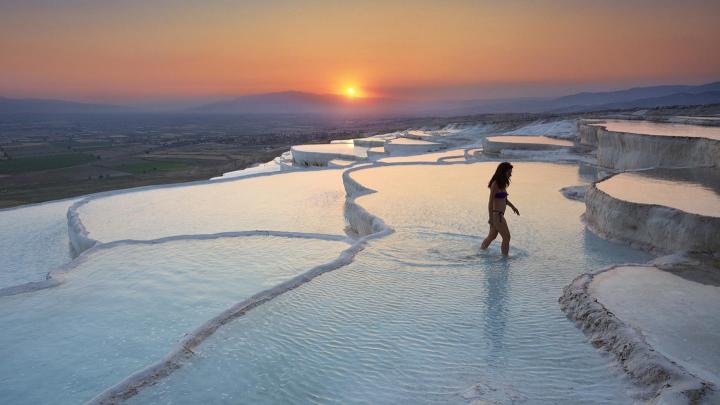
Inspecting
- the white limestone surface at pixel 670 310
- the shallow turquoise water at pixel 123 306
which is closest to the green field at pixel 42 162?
the shallow turquoise water at pixel 123 306

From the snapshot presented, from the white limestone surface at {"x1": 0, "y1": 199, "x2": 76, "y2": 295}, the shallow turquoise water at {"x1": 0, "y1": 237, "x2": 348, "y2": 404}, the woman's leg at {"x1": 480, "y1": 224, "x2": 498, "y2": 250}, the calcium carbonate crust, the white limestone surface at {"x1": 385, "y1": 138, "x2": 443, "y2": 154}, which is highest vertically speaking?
the white limestone surface at {"x1": 385, "y1": 138, "x2": 443, "y2": 154}

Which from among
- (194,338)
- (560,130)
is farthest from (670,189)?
(560,130)

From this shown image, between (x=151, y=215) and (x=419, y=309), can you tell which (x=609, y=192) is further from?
(x=151, y=215)

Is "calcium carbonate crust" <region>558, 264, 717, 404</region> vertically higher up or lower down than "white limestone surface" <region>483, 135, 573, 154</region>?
lower down

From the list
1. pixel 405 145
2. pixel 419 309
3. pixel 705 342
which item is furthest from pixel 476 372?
pixel 405 145

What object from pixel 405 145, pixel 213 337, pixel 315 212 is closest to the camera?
pixel 213 337

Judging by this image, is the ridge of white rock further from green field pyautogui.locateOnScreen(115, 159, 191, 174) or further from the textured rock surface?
green field pyautogui.locateOnScreen(115, 159, 191, 174)

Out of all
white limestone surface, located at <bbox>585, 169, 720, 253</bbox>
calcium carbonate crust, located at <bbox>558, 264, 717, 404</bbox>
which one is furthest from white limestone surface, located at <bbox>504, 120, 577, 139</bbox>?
calcium carbonate crust, located at <bbox>558, 264, 717, 404</bbox>
